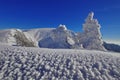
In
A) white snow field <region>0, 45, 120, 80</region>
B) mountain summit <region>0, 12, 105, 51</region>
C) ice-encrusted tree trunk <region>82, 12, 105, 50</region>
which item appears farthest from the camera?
ice-encrusted tree trunk <region>82, 12, 105, 50</region>

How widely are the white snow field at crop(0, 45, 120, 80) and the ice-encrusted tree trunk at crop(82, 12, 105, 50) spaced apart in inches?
1634

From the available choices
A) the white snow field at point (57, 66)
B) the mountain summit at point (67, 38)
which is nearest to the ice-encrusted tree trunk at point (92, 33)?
the mountain summit at point (67, 38)

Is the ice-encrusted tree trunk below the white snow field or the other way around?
the other way around

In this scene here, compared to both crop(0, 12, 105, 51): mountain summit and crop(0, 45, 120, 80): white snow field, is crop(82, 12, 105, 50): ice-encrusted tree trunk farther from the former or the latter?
crop(0, 45, 120, 80): white snow field

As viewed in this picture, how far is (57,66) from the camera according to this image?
12906 mm

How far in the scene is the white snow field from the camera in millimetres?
11523

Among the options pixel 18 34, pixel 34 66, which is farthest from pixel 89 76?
pixel 18 34

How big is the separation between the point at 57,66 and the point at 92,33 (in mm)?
45803

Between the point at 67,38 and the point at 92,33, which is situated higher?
the point at 92,33

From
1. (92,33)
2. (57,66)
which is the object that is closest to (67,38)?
(92,33)

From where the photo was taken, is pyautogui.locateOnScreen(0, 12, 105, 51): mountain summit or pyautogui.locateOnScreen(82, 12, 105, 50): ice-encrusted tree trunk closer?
pyautogui.locateOnScreen(0, 12, 105, 51): mountain summit

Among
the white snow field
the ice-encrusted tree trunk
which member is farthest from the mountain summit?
the white snow field

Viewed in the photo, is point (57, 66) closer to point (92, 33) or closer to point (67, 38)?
point (92, 33)

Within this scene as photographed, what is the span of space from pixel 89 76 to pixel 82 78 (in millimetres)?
492
